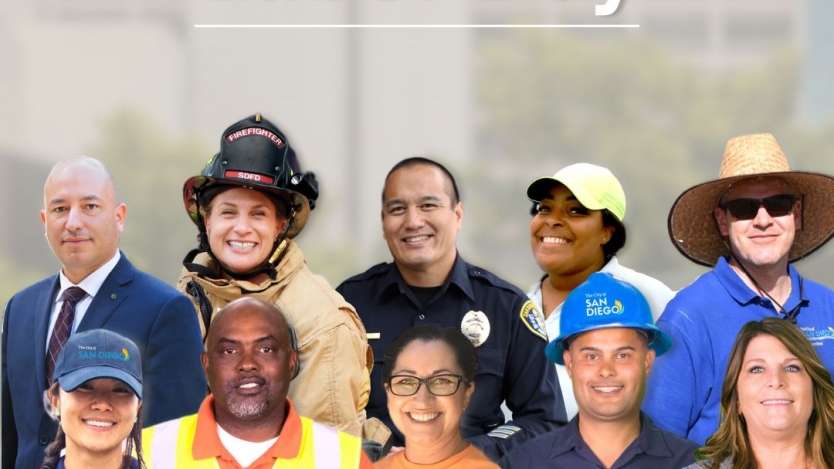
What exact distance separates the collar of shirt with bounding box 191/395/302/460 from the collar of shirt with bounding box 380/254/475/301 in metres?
1.36

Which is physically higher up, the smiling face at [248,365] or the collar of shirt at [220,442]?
the smiling face at [248,365]

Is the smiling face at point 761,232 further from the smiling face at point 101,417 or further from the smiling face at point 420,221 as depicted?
the smiling face at point 101,417

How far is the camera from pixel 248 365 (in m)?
6.62

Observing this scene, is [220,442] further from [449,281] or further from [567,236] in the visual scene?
[567,236]

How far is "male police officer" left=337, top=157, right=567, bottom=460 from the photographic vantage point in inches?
301

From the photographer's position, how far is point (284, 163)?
24.5 ft

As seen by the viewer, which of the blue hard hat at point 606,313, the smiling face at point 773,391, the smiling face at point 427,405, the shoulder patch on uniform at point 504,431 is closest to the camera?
the smiling face at point 773,391

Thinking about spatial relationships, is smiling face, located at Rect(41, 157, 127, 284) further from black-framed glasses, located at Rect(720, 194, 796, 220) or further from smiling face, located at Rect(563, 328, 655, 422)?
black-framed glasses, located at Rect(720, 194, 796, 220)

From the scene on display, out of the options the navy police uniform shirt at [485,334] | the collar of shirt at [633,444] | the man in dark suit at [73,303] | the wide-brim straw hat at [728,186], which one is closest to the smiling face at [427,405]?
the navy police uniform shirt at [485,334]

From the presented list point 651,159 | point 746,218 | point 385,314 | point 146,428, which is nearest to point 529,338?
point 385,314

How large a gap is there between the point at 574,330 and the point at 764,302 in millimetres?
1254

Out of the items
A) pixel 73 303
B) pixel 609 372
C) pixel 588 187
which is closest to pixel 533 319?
pixel 588 187

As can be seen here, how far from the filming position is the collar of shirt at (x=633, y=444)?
6.71 meters

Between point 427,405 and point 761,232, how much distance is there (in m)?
1.94
